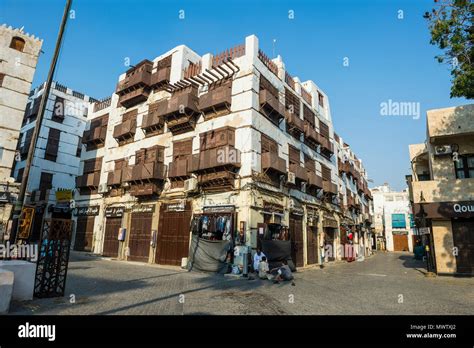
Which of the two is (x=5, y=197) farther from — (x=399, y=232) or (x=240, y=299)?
(x=399, y=232)

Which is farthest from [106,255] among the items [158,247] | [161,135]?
[161,135]

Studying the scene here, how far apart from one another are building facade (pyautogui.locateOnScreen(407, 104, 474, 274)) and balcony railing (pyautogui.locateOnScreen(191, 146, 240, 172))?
1186 cm

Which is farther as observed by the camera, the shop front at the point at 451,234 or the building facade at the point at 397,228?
→ the building facade at the point at 397,228

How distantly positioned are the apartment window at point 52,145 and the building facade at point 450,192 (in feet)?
120

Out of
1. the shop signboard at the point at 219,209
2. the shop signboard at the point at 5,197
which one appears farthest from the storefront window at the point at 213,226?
the shop signboard at the point at 5,197

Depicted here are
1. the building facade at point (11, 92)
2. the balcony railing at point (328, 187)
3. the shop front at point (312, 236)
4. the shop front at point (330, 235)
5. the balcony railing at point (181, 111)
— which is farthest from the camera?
the shop front at point (330, 235)

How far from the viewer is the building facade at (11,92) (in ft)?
62.2

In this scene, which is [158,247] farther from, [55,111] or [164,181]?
[55,111]

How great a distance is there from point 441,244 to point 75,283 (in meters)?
20.2

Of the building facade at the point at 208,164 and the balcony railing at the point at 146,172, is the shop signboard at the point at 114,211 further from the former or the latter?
the balcony railing at the point at 146,172

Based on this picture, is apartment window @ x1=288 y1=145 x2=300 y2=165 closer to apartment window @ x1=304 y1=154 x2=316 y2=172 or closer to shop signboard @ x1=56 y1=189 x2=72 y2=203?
apartment window @ x1=304 y1=154 x2=316 y2=172

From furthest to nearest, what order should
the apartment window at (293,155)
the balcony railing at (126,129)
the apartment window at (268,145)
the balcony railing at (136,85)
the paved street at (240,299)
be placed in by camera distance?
1. the balcony railing at (126,129)
2. the balcony railing at (136,85)
3. the apartment window at (293,155)
4. the apartment window at (268,145)
5. the paved street at (240,299)
